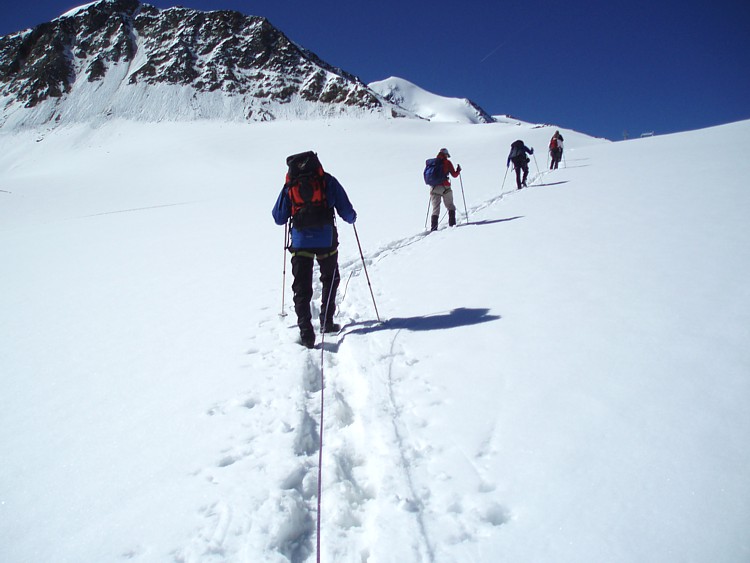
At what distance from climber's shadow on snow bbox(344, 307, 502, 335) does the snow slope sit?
3 centimetres

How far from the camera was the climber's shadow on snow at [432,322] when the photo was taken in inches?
154

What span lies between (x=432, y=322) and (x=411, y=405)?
1.45 metres

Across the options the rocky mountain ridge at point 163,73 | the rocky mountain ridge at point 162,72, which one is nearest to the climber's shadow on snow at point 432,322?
the rocky mountain ridge at point 163,73

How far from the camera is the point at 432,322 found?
13.4 feet

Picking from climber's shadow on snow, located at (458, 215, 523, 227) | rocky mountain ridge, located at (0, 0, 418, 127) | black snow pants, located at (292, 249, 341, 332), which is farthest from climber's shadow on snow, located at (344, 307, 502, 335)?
rocky mountain ridge, located at (0, 0, 418, 127)

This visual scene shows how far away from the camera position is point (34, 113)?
6072 centimetres

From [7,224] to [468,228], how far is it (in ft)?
59.9

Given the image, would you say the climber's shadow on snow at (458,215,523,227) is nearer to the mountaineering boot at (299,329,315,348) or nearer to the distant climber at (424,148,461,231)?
the distant climber at (424,148,461,231)

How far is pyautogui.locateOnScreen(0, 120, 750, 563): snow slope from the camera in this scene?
1.82 meters

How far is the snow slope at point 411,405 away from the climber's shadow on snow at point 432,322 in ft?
0.10

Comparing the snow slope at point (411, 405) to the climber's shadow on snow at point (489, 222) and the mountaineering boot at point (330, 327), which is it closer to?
the mountaineering boot at point (330, 327)

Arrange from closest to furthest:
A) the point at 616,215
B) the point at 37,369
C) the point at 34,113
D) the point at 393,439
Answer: the point at 393,439, the point at 37,369, the point at 616,215, the point at 34,113

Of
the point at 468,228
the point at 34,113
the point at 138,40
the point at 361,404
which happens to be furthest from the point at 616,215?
the point at 138,40

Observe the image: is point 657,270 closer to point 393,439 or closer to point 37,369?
point 393,439
